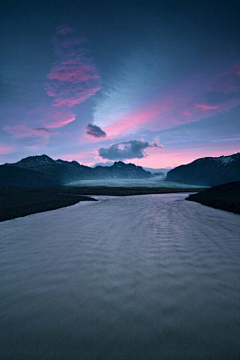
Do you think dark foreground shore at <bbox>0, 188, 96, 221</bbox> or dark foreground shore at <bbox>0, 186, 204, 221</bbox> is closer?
dark foreground shore at <bbox>0, 188, 96, 221</bbox>

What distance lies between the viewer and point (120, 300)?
17.5ft

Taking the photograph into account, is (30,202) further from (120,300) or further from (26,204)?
(120,300)

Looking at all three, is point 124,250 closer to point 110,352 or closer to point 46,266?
point 46,266

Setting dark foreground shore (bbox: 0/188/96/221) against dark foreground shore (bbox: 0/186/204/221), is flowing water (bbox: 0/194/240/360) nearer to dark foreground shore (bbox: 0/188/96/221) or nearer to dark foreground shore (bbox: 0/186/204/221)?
dark foreground shore (bbox: 0/188/96/221)

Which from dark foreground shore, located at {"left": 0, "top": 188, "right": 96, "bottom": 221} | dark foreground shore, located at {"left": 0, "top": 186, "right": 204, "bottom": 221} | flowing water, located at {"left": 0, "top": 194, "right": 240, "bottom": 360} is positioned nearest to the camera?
flowing water, located at {"left": 0, "top": 194, "right": 240, "bottom": 360}

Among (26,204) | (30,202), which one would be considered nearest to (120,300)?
(26,204)

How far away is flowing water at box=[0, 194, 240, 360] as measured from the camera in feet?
12.1

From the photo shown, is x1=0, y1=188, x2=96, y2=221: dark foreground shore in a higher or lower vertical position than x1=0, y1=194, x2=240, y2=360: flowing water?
higher

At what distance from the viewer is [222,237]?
1176cm

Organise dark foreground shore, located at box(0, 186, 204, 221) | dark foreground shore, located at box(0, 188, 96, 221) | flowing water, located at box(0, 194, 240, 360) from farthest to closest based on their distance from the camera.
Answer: dark foreground shore, located at box(0, 186, 204, 221) → dark foreground shore, located at box(0, 188, 96, 221) → flowing water, located at box(0, 194, 240, 360)

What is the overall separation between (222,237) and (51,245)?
11.5m

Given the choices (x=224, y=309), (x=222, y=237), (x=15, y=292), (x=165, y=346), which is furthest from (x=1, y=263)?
(x=222, y=237)

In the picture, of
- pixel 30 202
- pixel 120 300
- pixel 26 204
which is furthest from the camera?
pixel 30 202

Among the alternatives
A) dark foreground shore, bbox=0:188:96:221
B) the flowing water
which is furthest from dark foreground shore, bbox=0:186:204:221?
the flowing water
